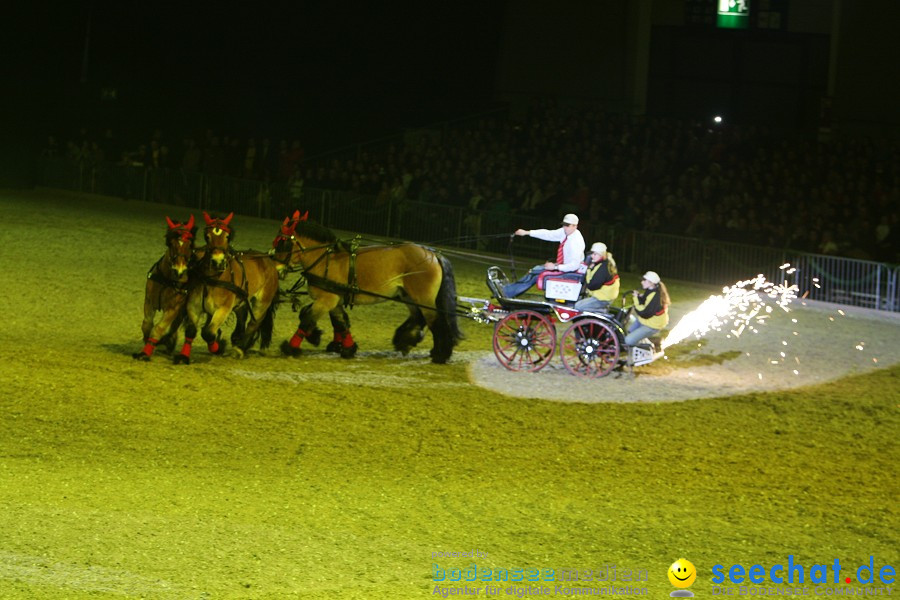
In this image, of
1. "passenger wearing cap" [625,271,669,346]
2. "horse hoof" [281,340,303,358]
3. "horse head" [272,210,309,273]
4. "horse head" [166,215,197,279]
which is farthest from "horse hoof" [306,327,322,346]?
"passenger wearing cap" [625,271,669,346]

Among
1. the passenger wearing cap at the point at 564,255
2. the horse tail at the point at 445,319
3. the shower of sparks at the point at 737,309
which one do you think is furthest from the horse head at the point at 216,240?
the shower of sparks at the point at 737,309

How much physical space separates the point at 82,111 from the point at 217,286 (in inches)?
843

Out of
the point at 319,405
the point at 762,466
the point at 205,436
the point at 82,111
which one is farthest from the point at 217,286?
the point at 82,111

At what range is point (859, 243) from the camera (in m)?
20.4

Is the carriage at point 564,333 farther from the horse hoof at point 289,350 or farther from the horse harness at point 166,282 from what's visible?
the horse harness at point 166,282

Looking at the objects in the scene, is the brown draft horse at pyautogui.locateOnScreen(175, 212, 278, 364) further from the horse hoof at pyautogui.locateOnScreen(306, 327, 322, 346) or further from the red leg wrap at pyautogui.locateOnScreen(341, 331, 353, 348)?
the red leg wrap at pyautogui.locateOnScreen(341, 331, 353, 348)

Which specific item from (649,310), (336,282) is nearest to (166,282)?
(336,282)

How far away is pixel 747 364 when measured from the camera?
14.9 metres

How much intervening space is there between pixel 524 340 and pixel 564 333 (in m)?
0.48

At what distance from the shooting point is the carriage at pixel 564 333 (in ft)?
43.6

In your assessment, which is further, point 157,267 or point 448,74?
point 448,74

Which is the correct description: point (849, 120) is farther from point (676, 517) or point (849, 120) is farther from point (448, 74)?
point (676, 517)

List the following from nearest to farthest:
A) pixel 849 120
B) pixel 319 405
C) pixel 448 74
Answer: pixel 319 405 < pixel 849 120 < pixel 448 74

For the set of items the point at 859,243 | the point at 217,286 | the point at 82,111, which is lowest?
the point at 217,286
